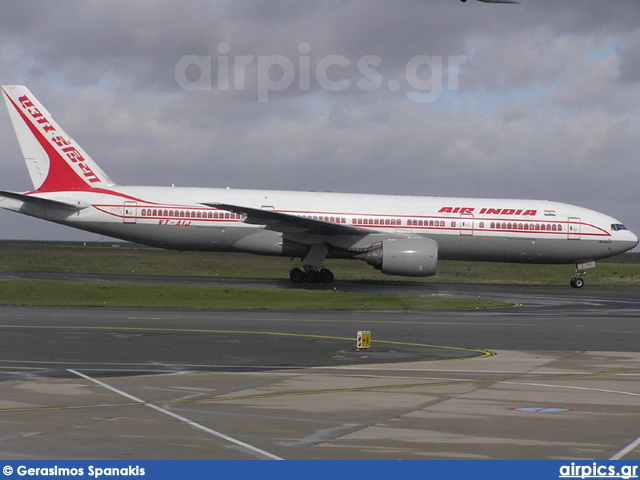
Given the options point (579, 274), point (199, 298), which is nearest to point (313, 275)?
point (199, 298)

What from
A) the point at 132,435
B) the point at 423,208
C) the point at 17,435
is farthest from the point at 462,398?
the point at 423,208

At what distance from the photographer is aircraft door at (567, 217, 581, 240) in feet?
138

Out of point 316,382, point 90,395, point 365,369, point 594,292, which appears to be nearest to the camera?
point 90,395

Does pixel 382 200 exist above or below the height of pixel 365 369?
above

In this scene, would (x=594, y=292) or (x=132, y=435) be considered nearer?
(x=132, y=435)

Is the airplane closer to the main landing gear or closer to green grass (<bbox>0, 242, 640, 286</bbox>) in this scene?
the main landing gear

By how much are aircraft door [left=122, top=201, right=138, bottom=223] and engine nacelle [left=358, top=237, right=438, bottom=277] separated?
12270 mm

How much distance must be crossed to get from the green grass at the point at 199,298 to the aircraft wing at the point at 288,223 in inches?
227

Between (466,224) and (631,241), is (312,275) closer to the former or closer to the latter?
(466,224)

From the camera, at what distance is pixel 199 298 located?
3152cm

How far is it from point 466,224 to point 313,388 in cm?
2933

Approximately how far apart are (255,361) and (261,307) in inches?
534

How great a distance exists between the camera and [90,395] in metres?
12.0

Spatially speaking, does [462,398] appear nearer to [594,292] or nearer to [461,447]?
[461,447]
